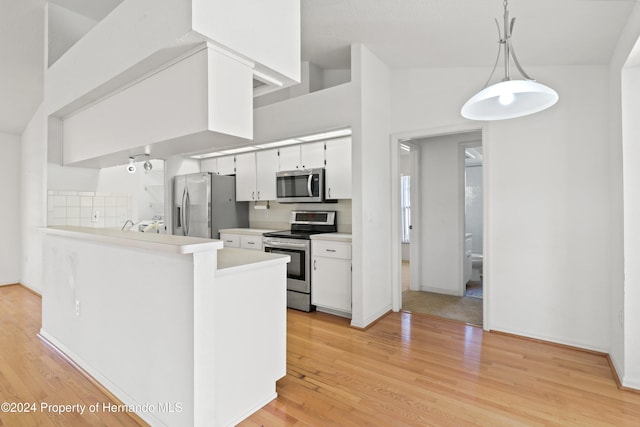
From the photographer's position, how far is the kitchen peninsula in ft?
5.30

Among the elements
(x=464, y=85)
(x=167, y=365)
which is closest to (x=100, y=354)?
(x=167, y=365)

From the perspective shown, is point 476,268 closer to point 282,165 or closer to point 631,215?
point 631,215

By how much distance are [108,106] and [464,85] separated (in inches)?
121

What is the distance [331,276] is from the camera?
353 centimetres

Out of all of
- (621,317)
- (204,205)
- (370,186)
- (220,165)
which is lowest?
Result: (621,317)

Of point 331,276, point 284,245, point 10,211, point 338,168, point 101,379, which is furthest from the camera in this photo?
point 10,211

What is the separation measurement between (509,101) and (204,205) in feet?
12.2

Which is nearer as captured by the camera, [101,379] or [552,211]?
[101,379]

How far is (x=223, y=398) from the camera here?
1751mm

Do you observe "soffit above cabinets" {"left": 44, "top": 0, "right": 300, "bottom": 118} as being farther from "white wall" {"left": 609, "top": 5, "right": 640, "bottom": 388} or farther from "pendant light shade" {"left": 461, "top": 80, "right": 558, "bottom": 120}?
"white wall" {"left": 609, "top": 5, "right": 640, "bottom": 388}

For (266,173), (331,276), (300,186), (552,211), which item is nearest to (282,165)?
(266,173)

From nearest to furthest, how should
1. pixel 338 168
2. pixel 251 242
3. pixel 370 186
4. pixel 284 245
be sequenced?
pixel 370 186 → pixel 338 168 → pixel 284 245 → pixel 251 242

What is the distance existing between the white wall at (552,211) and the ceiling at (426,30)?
0.32m

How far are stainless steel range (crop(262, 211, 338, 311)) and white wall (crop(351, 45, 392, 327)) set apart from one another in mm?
669
